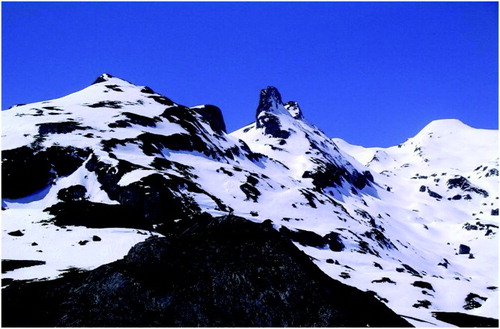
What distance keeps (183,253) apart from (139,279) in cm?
297

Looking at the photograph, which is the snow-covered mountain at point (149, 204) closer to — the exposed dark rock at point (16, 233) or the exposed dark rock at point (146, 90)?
the exposed dark rock at point (16, 233)

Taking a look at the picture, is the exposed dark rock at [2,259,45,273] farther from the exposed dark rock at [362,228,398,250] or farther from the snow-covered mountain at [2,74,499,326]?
the exposed dark rock at [362,228,398,250]

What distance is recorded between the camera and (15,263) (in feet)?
142

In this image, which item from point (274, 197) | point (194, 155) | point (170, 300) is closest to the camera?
point (170, 300)

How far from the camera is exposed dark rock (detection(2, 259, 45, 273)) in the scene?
41.4 metres

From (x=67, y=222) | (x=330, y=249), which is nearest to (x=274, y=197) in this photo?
(x=330, y=249)

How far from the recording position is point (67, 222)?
218 ft

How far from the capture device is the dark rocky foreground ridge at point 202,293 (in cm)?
1820

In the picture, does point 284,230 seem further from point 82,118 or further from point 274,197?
point 82,118

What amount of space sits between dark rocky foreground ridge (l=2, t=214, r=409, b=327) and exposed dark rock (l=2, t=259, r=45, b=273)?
981 inches

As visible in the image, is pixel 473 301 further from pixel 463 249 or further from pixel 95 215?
pixel 463 249

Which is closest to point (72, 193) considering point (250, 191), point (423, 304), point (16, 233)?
point (16, 233)

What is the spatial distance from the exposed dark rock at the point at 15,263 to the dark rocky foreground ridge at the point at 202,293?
981 inches

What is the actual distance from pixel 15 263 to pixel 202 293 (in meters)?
34.0
